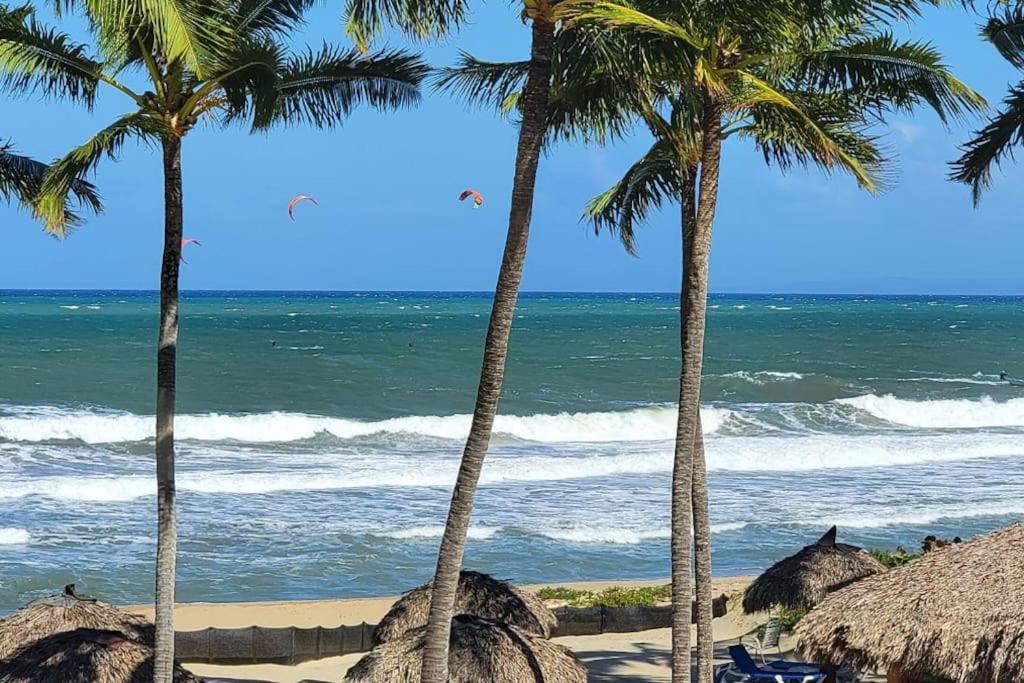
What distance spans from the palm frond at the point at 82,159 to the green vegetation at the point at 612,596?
8011 mm

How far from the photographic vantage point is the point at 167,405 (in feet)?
31.7

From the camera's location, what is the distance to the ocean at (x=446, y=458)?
18969 mm

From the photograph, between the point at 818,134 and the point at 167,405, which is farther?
the point at 167,405

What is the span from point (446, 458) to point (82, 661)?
20.4 metres

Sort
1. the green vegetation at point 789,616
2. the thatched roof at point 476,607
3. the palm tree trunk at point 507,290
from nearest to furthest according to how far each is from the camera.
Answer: the palm tree trunk at point 507,290 < the thatched roof at point 476,607 < the green vegetation at point 789,616

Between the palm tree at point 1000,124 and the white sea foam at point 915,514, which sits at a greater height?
the palm tree at point 1000,124

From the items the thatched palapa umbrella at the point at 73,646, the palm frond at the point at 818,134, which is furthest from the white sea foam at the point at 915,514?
the thatched palapa umbrella at the point at 73,646

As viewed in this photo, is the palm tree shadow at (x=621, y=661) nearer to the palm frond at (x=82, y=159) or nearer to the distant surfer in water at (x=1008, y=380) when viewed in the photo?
the palm frond at (x=82, y=159)

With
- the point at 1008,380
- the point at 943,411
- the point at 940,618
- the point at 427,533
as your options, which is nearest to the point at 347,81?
the point at 940,618

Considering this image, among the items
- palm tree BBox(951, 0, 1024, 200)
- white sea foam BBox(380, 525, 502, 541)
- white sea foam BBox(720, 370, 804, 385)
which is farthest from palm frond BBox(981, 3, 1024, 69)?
white sea foam BBox(720, 370, 804, 385)

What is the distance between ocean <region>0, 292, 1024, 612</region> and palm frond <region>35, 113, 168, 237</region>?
8.29 metres

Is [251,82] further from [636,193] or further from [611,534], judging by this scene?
[611,534]

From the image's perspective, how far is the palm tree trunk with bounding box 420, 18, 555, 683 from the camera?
8242 millimetres

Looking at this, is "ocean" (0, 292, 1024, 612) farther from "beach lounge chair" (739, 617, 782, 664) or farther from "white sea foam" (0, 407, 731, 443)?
"beach lounge chair" (739, 617, 782, 664)
